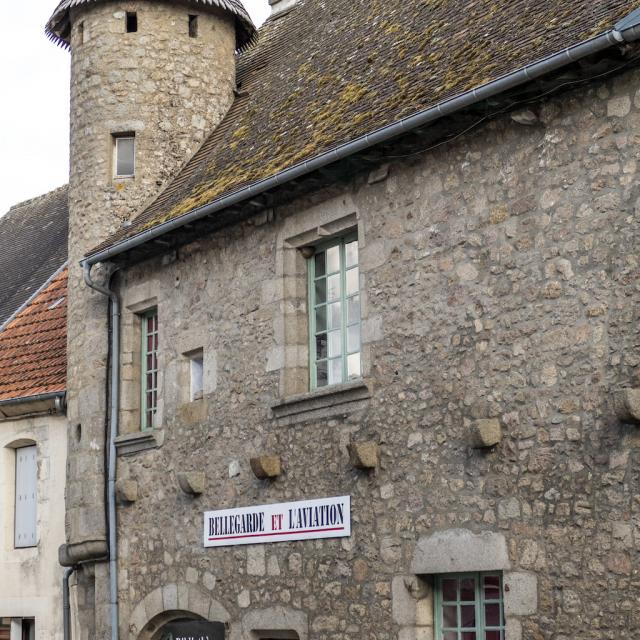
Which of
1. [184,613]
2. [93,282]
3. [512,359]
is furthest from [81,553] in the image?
[512,359]

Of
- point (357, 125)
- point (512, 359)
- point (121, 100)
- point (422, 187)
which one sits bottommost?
point (512, 359)

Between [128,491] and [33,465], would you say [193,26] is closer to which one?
[128,491]

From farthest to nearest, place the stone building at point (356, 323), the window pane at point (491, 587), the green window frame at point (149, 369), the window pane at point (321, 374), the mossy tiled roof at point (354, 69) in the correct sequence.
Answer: the green window frame at point (149, 369) → the window pane at point (321, 374) → the mossy tiled roof at point (354, 69) → the window pane at point (491, 587) → the stone building at point (356, 323)

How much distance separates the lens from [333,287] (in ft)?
38.5

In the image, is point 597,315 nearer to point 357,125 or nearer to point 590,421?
point 590,421

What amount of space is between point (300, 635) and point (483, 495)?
7.69 feet

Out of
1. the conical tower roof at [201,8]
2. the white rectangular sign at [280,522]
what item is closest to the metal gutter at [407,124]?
the white rectangular sign at [280,522]

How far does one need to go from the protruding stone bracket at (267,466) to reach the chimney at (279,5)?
311 inches

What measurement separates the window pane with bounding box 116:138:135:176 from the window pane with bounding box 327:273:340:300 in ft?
11.9

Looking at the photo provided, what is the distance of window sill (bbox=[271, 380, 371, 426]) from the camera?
10.8 meters

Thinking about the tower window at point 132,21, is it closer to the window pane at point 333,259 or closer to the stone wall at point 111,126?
the stone wall at point 111,126

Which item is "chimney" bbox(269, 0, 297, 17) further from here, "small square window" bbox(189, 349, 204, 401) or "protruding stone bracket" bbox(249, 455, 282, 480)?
"protruding stone bracket" bbox(249, 455, 282, 480)

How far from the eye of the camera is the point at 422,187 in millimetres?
10617

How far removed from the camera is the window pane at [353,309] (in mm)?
11320
